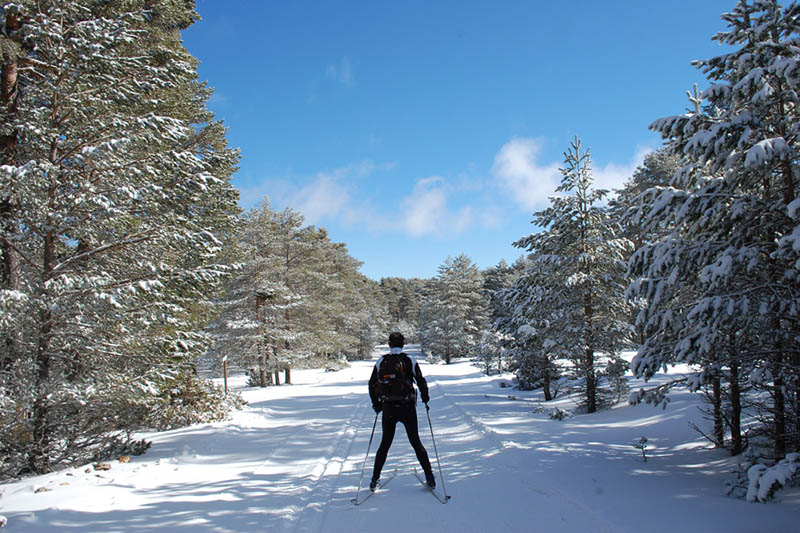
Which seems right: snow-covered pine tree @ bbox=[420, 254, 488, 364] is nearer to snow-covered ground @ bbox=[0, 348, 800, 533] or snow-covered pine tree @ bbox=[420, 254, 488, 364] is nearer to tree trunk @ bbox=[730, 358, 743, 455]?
snow-covered ground @ bbox=[0, 348, 800, 533]

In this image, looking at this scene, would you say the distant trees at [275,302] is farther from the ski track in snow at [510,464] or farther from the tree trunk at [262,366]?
the ski track in snow at [510,464]

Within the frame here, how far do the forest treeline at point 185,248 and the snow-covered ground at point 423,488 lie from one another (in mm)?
1018

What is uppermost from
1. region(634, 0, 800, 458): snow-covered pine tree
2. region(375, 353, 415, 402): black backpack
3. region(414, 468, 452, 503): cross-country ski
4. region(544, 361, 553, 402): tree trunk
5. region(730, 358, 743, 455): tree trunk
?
region(634, 0, 800, 458): snow-covered pine tree

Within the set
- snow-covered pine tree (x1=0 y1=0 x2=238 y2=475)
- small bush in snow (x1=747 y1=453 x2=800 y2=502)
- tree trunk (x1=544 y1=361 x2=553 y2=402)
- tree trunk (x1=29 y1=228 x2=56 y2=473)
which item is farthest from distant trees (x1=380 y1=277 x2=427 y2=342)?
small bush in snow (x1=747 y1=453 x2=800 y2=502)

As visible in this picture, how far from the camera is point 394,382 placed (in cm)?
563

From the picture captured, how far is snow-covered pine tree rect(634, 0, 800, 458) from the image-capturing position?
472 cm

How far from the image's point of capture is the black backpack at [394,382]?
561cm

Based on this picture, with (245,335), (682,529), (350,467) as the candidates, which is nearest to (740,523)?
(682,529)

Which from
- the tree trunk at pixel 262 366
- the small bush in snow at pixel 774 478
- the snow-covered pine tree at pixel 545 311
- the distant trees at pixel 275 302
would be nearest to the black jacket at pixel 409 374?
the small bush in snow at pixel 774 478

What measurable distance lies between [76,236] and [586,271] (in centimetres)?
1225

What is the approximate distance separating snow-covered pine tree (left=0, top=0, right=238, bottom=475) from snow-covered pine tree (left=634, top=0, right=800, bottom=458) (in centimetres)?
789

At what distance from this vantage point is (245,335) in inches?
887

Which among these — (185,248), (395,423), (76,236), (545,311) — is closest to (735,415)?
(395,423)

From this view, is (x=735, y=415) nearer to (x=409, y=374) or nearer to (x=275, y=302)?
(x=409, y=374)
